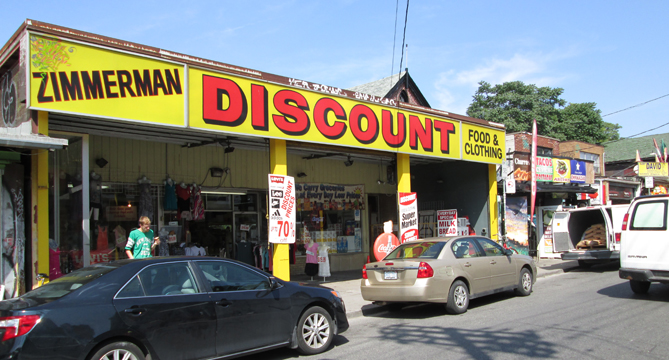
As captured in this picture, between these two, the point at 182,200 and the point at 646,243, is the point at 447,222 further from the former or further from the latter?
the point at 182,200

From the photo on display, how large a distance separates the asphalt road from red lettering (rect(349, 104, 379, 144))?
14.2ft

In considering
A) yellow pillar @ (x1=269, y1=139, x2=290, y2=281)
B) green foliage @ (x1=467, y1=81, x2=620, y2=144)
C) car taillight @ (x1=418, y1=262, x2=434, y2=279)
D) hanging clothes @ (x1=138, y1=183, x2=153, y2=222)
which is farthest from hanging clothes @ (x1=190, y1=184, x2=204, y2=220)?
green foliage @ (x1=467, y1=81, x2=620, y2=144)

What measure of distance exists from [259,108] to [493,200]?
980cm

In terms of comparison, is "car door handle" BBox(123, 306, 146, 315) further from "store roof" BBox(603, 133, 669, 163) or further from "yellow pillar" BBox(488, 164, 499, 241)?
"store roof" BBox(603, 133, 669, 163)

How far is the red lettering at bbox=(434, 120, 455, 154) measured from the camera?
1433 cm

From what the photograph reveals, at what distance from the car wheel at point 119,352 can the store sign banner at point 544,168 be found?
16902 mm

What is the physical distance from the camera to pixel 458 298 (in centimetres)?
914

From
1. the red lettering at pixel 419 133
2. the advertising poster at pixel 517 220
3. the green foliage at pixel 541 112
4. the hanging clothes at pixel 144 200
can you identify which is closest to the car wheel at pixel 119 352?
the hanging clothes at pixel 144 200

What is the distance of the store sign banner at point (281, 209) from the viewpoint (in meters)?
10.2

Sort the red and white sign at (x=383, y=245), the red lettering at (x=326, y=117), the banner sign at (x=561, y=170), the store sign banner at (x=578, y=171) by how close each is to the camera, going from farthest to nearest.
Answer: the store sign banner at (x=578, y=171) < the banner sign at (x=561, y=170) < the red and white sign at (x=383, y=245) < the red lettering at (x=326, y=117)

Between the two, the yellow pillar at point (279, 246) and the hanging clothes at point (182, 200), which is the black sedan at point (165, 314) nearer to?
the yellow pillar at point (279, 246)

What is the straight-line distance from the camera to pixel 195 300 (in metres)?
5.53

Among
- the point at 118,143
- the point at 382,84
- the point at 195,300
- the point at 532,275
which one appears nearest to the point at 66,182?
the point at 118,143

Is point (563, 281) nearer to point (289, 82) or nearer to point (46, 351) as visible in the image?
point (289, 82)
